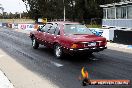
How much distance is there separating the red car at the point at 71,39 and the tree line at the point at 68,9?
120 feet

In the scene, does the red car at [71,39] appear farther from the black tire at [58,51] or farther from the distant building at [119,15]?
the distant building at [119,15]

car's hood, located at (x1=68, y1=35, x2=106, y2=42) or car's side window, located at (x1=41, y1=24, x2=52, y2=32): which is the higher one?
car's side window, located at (x1=41, y1=24, x2=52, y2=32)

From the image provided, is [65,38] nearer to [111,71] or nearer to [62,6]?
[111,71]

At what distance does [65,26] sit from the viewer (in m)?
13.2

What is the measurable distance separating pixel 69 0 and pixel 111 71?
45.7 meters

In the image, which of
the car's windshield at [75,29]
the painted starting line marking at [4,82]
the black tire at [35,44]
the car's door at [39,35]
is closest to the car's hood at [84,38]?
the car's windshield at [75,29]

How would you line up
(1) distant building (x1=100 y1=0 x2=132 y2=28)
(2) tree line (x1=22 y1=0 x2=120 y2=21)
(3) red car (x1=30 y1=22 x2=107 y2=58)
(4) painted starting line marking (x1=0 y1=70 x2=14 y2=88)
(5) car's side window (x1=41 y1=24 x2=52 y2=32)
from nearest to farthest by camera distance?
(4) painted starting line marking (x1=0 y1=70 x2=14 y2=88)
(3) red car (x1=30 y1=22 x2=107 y2=58)
(5) car's side window (x1=41 y1=24 x2=52 y2=32)
(1) distant building (x1=100 y1=0 x2=132 y2=28)
(2) tree line (x1=22 y1=0 x2=120 y2=21)

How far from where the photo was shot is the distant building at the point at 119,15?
37.4 metres

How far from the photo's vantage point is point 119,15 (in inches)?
1569

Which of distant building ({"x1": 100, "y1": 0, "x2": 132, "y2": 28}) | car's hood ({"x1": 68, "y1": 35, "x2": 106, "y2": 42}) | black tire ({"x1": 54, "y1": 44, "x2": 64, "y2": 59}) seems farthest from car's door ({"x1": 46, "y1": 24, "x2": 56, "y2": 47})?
distant building ({"x1": 100, "y1": 0, "x2": 132, "y2": 28})

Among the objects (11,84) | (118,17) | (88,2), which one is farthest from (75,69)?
(88,2)

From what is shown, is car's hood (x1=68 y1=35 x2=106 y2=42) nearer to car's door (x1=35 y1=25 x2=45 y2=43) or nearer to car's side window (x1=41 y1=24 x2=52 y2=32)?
car's side window (x1=41 y1=24 x2=52 y2=32)

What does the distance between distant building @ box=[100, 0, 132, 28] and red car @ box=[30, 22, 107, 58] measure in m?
24.1

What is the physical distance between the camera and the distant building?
3744 centimetres
